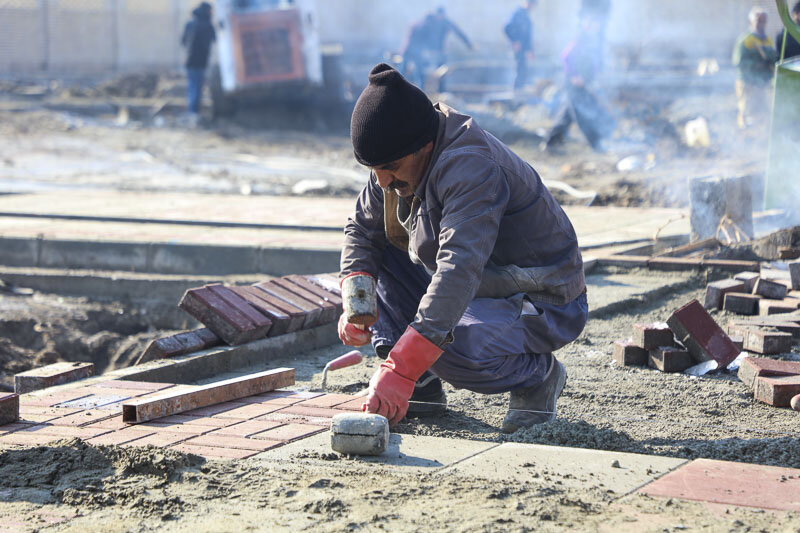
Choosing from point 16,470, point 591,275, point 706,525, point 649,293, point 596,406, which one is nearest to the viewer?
point 706,525

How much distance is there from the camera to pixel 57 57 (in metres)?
30.1

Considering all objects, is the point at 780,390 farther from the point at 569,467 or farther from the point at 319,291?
the point at 319,291

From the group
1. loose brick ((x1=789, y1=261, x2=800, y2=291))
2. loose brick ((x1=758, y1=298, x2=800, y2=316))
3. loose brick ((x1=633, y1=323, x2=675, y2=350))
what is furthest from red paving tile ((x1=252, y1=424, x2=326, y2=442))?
loose brick ((x1=789, y1=261, x2=800, y2=291))

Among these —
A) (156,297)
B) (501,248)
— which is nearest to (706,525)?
(501,248)

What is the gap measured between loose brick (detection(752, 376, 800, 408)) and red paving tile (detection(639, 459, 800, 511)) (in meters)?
0.88

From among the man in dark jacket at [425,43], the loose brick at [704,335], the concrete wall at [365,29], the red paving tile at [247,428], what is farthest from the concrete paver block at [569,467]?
the concrete wall at [365,29]

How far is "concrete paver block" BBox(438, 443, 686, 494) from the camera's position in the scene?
2.78m

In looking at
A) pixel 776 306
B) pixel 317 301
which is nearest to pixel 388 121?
pixel 317 301

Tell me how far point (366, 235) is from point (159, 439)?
1.10 metres

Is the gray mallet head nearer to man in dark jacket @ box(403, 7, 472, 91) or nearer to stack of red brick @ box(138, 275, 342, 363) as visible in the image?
stack of red brick @ box(138, 275, 342, 363)

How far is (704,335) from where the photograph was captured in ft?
13.7

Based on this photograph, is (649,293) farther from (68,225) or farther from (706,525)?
(68,225)

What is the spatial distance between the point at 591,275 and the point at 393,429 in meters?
3.09

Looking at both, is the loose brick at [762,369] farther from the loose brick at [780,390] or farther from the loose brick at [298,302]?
the loose brick at [298,302]
